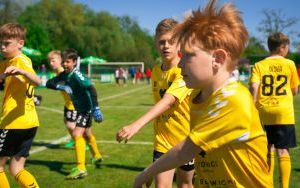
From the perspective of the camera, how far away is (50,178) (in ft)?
23.0

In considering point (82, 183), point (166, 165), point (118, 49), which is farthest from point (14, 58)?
point (118, 49)

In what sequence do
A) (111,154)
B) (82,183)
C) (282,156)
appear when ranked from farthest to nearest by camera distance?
(111,154), (82,183), (282,156)

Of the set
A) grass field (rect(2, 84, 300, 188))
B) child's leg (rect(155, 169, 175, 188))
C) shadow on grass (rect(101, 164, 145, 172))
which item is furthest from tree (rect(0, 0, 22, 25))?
child's leg (rect(155, 169, 175, 188))

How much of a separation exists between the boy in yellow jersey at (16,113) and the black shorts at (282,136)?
327 centimetres

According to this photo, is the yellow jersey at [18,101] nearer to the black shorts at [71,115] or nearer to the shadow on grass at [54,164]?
the shadow on grass at [54,164]

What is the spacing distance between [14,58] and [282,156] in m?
3.79

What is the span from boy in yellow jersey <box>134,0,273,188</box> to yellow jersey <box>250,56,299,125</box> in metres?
3.81

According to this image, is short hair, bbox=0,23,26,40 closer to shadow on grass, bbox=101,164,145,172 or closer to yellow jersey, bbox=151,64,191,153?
yellow jersey, bbox=151,64,191,153

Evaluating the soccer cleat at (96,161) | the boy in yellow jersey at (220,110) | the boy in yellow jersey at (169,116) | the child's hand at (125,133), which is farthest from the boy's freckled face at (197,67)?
the soccer cleat at (96,161)

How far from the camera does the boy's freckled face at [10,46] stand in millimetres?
5012

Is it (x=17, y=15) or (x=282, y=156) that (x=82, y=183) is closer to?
(x=282, y=156)

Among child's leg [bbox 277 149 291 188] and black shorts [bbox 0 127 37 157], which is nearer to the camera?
black shorts [bbox 0 127 37 157]

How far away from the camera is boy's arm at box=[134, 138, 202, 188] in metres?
2.26

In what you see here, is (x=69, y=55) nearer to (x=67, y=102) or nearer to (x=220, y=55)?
(x=67, y=102)
